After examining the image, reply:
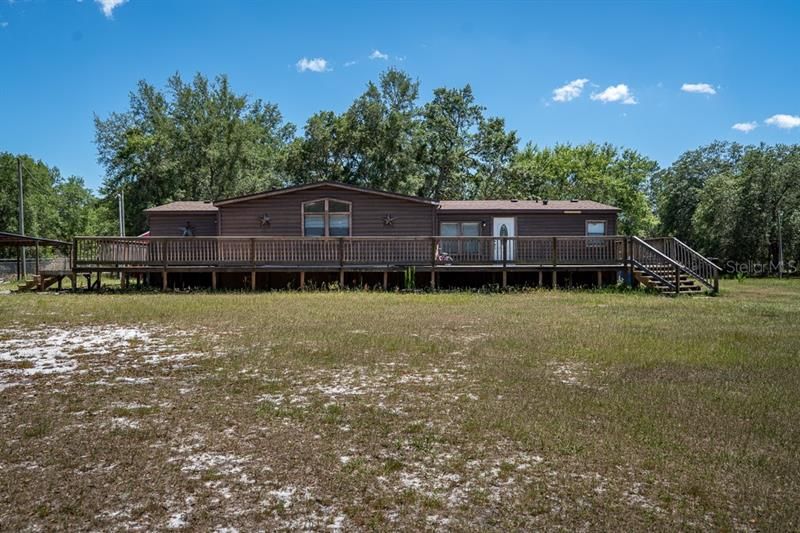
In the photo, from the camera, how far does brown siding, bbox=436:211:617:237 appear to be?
1941 centimetres

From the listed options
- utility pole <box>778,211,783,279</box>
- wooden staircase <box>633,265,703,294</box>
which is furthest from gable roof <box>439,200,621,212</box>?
utility pole <box>778,211,783,279</box>

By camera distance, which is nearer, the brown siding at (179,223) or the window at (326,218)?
the window at (326,218)

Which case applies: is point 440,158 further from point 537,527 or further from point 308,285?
point 537,527

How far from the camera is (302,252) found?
16.6m

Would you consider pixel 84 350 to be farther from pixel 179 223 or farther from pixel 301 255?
pixel 179 223

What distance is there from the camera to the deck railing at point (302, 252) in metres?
16.2

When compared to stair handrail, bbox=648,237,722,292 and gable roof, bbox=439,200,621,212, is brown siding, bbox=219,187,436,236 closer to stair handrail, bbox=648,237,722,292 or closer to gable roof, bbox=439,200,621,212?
gable roof, bbox=439,200,621,212

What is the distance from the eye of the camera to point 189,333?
27.1ft

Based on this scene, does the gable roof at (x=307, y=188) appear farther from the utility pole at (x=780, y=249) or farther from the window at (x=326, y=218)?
the utility pole at (x=780, y=249)

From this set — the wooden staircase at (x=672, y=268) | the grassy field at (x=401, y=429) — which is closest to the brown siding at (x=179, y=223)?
the grassy field at (x=401, y=429)

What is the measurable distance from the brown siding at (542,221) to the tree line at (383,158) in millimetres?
12291

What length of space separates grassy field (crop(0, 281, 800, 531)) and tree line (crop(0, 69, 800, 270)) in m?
25.8

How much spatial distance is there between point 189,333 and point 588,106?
43.4 meters

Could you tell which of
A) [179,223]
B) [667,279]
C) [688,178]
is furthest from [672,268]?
[688,178]
